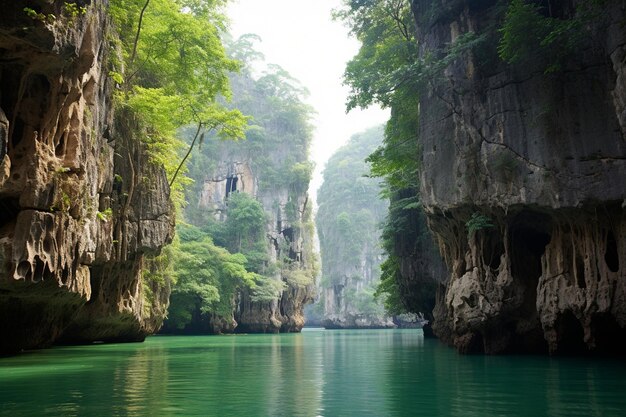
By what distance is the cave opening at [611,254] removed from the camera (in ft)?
47.2

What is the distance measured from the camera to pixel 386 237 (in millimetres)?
26484

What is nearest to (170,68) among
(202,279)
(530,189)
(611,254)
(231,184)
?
(530,189)

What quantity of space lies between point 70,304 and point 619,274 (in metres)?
15.6

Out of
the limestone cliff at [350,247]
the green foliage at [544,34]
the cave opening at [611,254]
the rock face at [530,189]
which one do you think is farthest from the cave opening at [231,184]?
the cave opening at [611,254]

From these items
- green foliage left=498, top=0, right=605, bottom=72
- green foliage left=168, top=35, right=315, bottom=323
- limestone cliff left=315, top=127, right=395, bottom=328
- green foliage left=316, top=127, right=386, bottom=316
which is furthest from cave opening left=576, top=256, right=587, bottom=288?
green foliage left=316, top=127, right=386, bottom=316

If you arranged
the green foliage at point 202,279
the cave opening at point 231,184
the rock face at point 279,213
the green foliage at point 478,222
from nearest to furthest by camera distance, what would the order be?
the green foliage at point 478,222 → the green foliage at point 202,279 → the rock face at point 279,213 → the cave opening at point 231,184

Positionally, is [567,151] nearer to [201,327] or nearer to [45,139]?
[45,139]

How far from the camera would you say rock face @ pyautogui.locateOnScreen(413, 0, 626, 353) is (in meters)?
13.8

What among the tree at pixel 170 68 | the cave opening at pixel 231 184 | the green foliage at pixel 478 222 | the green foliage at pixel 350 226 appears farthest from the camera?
the green foliage at pixel 350 226

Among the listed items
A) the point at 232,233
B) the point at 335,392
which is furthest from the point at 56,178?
the point at 232,233

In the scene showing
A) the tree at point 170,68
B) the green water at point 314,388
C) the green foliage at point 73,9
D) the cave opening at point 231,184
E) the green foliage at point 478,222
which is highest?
the cave opening at point 231,184

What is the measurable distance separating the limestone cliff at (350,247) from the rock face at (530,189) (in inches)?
2073

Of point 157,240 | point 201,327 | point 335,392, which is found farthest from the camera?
point 201,327

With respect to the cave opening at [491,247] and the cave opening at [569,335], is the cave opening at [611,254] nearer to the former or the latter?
the cave opening at [569,335]
